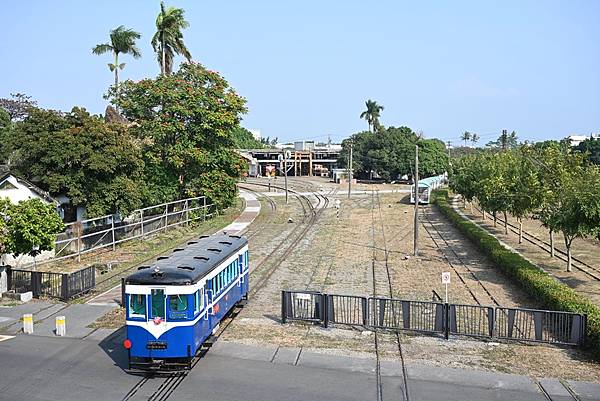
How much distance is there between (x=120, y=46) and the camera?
59.2 meters

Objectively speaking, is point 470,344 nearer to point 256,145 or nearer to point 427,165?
point 427,165

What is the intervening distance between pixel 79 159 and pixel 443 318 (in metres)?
22.6

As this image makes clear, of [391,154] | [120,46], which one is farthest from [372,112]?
[120,46]

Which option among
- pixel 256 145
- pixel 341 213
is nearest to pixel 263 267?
pixel 341 213

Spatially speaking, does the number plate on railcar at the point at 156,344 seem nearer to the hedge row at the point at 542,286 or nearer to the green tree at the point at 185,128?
the hedge row at the point at 542,286

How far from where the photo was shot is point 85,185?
34125 mm

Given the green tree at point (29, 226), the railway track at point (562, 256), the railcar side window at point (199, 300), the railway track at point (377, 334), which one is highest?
the green tree at point (29, 226)

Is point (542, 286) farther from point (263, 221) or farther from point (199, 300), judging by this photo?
point (263, 221)

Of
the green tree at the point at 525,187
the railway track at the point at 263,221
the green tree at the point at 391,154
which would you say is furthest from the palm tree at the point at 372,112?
the green tree at the point at 525,187

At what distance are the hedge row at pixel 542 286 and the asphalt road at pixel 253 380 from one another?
10.4 ft

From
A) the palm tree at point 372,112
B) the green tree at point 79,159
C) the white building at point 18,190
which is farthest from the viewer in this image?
the palm tree at point 372,112

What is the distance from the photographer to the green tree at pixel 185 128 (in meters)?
44.3

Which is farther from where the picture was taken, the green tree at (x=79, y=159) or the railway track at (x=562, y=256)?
the green tree at (x=79, y=159)

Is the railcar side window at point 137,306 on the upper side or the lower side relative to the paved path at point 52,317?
upper
